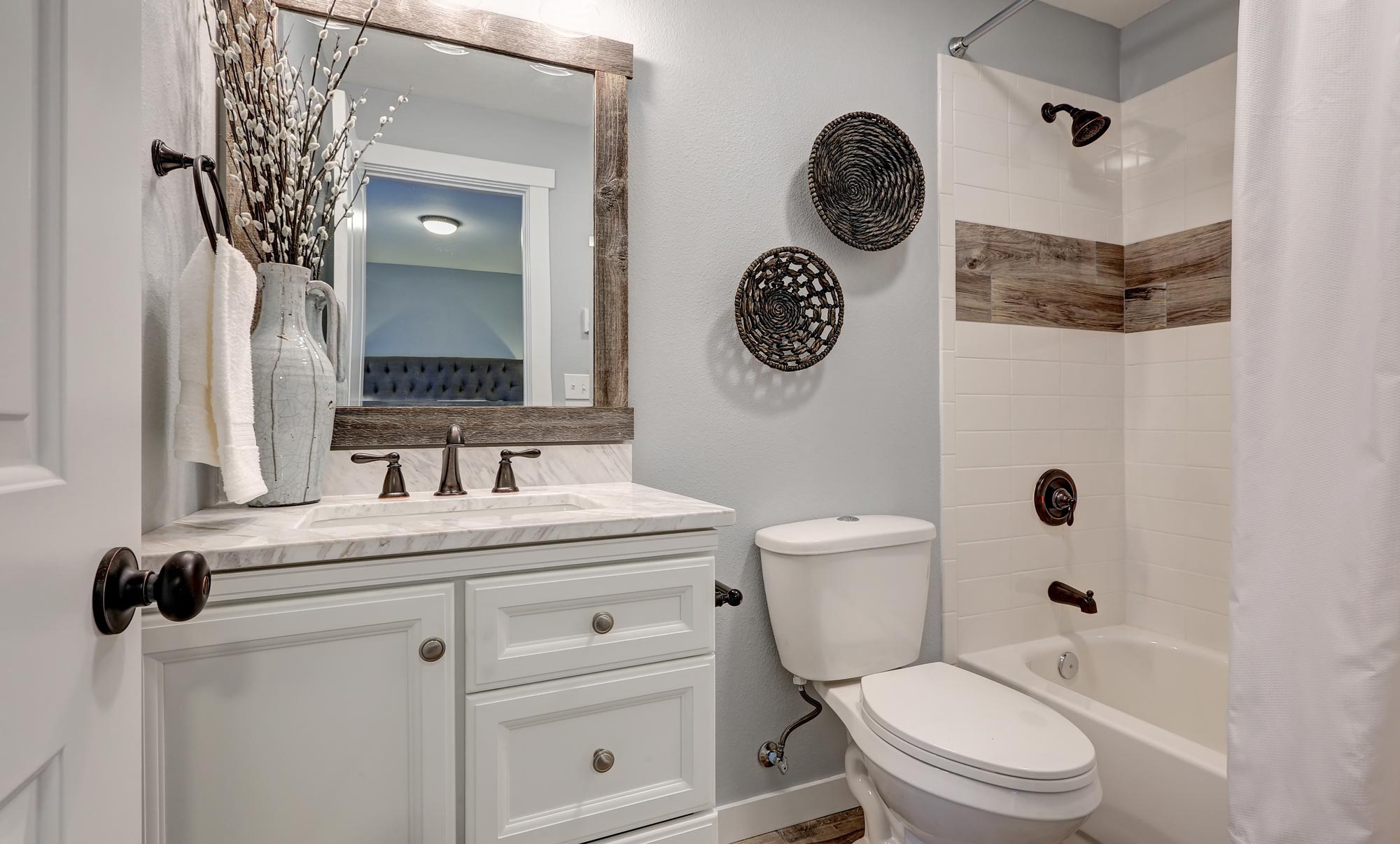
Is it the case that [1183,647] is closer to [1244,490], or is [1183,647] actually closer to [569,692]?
[1244,490]

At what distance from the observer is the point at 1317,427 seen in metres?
0.95

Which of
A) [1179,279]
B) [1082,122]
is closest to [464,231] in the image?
[1082,122]

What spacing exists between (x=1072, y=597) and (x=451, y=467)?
5.94ft

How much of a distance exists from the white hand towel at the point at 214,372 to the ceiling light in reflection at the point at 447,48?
72 centimetres

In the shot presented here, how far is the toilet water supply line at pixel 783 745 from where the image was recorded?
1.72 metres

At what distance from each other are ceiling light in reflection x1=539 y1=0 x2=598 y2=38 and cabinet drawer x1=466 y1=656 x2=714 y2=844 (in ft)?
4.53

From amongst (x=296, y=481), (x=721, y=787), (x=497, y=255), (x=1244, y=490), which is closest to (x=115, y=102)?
(x=296, y=481)

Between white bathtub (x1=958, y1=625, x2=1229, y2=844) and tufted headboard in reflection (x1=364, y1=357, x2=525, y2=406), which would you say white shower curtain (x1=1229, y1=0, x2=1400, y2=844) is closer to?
white bathtub (x1=958, y1=625, x2=1229, y2=844)

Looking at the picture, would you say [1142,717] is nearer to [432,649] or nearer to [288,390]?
[432,649]

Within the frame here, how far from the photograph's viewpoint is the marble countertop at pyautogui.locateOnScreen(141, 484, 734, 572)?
33.3 inches

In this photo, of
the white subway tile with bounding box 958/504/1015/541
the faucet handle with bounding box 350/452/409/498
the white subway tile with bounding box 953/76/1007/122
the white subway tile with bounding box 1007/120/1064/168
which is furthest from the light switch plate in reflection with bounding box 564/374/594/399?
the white subway tile with bounding box 1007/120/1064/168

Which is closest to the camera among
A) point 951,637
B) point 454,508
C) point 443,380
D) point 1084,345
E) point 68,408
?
point 68,408

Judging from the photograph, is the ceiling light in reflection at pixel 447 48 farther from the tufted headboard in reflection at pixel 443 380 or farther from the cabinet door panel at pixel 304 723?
the cabinet door panel at pixel 304 723

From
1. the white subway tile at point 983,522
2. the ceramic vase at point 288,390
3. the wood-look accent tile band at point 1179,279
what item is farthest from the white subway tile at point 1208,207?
the ceramic vase at point 288,390
